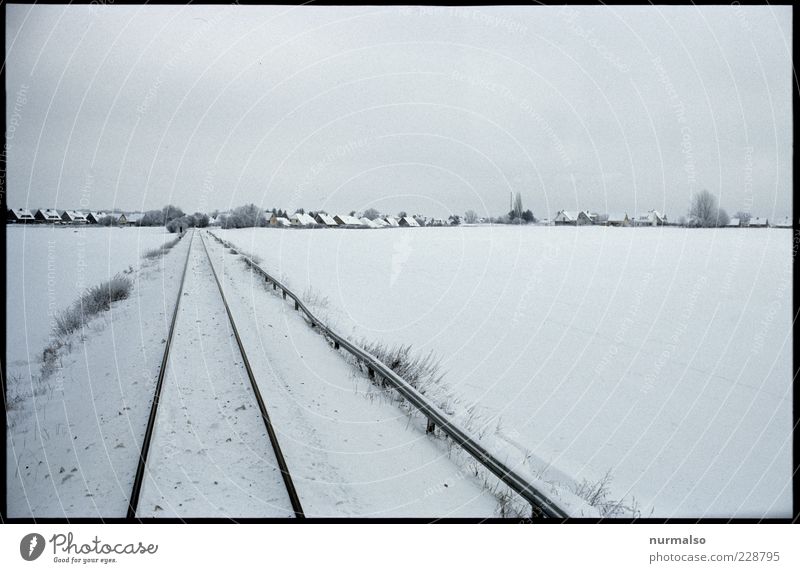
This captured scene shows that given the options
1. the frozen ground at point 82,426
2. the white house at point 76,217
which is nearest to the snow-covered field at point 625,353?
the frozen ground at point 82,426

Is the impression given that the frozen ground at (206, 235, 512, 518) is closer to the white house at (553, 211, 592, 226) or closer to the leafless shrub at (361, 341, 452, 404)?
the leafless shrub at (361, 341, 452, 404)

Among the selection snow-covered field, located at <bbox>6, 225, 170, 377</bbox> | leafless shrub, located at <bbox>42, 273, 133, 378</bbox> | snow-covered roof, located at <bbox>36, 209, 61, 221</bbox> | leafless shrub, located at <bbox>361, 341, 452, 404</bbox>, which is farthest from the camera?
leafless shrub, located at <bbox>42, 273, 133, 378</bbox>

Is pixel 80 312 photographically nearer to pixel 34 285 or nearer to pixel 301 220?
pixel 34 285

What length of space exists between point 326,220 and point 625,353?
38.8m

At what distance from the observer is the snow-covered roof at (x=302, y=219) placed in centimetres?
4221

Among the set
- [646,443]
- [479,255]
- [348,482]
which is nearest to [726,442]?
[646,443]

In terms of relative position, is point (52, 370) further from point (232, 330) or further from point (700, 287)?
point (700, 287)

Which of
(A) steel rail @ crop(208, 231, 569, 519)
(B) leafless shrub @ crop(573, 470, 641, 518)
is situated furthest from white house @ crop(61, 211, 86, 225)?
(B) leafless shrub @ crop(573, 470, 641, 518)

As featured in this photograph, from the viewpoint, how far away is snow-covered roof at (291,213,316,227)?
138 ft

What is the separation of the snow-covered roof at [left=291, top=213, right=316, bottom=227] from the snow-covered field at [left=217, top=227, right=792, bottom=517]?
901 inches

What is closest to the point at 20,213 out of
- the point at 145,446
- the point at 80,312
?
the point at 145,446

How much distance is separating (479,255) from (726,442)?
1824cm

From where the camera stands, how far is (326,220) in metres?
45.2

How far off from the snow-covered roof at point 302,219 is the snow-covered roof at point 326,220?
1.17 m
